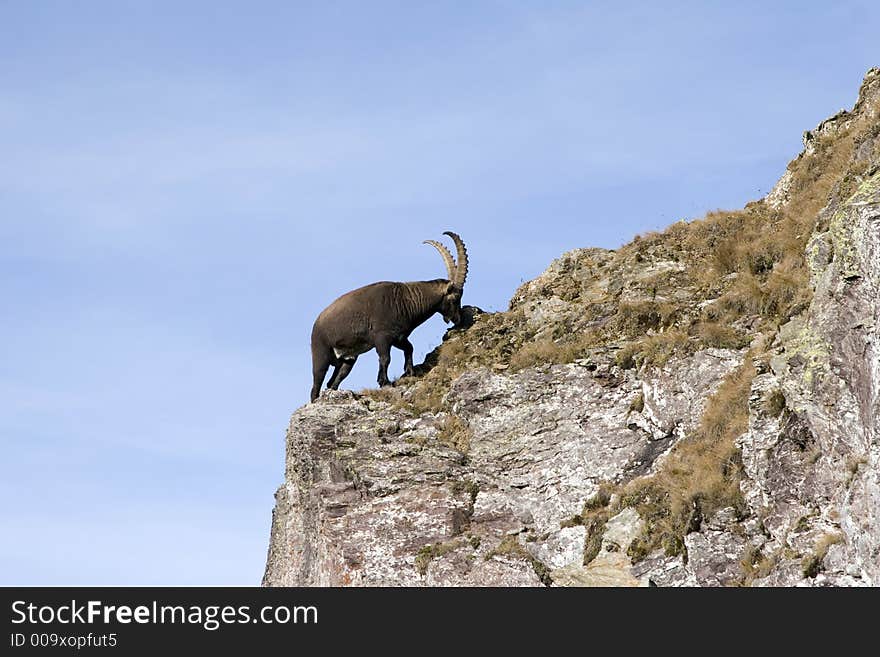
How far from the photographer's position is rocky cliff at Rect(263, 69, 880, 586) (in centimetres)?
2108

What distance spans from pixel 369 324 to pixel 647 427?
342 inches

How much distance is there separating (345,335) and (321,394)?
2.03 meters

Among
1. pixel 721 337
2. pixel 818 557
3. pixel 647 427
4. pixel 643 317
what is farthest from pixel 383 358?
pixel 818 557

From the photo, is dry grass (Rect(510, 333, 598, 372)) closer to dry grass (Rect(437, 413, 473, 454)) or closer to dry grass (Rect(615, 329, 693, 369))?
dry grass (Rect(615, 329, 693, 369))

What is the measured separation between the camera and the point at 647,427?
25.9 m

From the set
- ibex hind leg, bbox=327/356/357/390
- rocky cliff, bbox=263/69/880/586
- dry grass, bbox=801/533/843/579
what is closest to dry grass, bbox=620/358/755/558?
rocky cliff, bbox=263/69/880/586

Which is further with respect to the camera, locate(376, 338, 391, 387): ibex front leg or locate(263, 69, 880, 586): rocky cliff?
locate(376, 338, 391, 387): ibex front leg

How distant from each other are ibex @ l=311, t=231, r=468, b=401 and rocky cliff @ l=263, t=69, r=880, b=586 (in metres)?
1.02

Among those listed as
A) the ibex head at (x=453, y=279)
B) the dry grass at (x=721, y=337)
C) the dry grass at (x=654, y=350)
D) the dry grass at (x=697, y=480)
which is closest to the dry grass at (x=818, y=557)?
the dry grass at (x=697, y=480)

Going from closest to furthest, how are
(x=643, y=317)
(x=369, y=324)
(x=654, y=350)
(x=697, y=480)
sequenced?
1. (x=697, y=480)
2. (x=654, y=350)
3. (x=643, y=317)
4. (x=369, y=324)

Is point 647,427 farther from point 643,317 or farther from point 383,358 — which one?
point 383,358

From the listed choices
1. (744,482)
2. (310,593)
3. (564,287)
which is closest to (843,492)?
(744,482)

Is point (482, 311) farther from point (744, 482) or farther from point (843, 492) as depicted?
point (843, 492)

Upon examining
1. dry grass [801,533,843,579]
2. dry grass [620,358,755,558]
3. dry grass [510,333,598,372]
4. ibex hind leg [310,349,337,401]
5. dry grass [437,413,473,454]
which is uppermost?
ibex hind leg [310,349,337,401]
